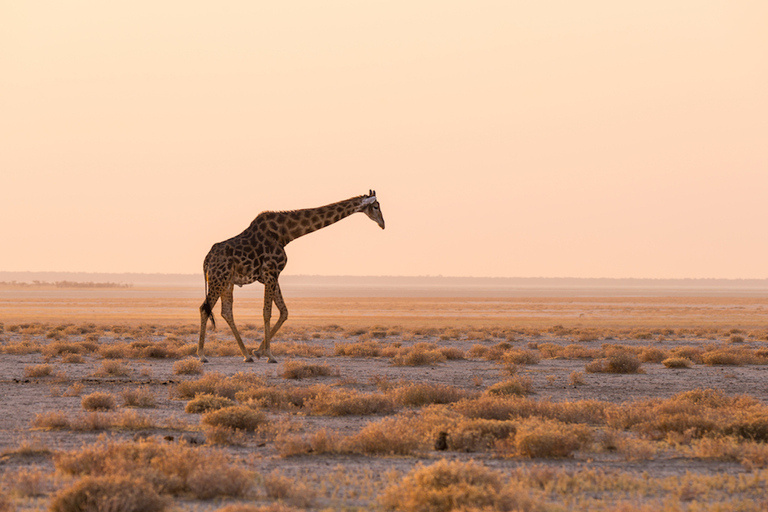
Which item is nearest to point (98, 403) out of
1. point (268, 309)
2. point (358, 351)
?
point (268, 309)

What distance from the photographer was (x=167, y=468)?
10.3 m

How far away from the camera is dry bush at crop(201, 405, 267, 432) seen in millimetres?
14203

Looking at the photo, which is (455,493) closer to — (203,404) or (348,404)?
(348,404)

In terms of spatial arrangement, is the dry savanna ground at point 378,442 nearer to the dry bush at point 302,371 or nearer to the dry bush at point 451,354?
the dry bush at point 302,371

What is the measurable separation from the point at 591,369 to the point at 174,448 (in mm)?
16960

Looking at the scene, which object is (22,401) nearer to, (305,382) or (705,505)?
(305,382)

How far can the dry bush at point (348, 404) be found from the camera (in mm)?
16516

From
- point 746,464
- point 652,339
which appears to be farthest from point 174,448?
point 652,339

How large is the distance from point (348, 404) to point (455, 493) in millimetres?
7852

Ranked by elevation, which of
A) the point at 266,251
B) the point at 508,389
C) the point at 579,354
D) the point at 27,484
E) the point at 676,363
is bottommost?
the point at 579,354

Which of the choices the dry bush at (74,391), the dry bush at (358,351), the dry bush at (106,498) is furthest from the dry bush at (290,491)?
the dry bush at (358,351)

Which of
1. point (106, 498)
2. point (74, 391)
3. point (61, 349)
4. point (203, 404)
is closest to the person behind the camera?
point (106, 498)

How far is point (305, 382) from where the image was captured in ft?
73.7

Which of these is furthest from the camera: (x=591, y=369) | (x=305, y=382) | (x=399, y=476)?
(x=591, y=369)
